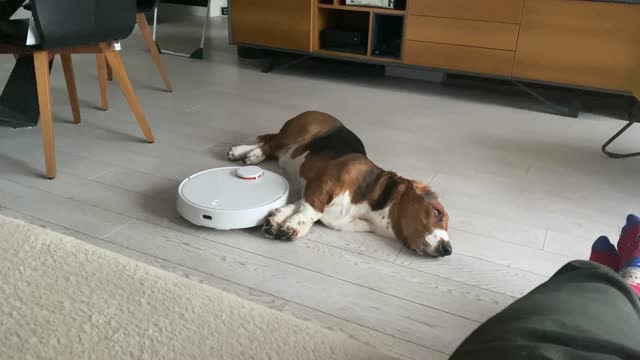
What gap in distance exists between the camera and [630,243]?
1.28 m

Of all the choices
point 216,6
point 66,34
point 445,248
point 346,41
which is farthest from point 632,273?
point 216,6

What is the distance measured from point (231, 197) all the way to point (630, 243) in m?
1.08

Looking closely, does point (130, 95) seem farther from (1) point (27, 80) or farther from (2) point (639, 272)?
(2) point (639, 272)

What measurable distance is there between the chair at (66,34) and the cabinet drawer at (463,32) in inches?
65.8

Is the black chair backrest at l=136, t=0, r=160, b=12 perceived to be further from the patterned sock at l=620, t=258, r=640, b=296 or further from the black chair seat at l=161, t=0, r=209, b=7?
the black chair seat at l=161, t=0, r=209, b=7

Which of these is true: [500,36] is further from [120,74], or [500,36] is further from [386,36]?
[120,74]

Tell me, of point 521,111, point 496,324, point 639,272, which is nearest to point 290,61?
point 521,111

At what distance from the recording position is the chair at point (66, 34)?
179cm

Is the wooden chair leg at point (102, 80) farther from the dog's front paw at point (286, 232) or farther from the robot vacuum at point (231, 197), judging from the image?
the dog's front paw at point (286, 232)

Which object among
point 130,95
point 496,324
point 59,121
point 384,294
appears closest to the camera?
point 496,324

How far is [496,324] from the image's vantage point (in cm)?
68

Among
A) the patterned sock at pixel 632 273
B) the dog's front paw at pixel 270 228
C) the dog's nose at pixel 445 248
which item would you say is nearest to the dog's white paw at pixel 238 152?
the dog's front paw at pixel 270 228

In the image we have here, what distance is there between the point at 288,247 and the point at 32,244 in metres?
0.68

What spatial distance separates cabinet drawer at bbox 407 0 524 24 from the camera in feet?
9.48
